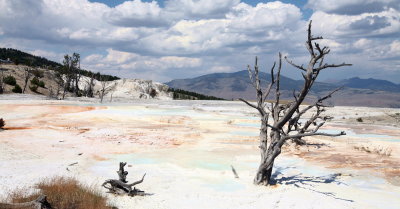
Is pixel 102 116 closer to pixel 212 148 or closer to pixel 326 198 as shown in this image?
pixel 212 148

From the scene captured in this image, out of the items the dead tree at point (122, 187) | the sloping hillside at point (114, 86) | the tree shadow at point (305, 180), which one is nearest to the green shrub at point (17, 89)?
the sloping hillside at point (114, 86)

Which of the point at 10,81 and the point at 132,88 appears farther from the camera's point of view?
the point at 132,88

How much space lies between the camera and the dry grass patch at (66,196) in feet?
32.2

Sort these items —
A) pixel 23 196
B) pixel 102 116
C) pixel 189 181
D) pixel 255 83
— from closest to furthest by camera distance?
pixel 23 196
pixel 189 181
pixel 255 83
pixel 102 116

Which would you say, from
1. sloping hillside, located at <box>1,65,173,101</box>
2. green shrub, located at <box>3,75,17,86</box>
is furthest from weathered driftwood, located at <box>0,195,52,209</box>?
sloping hillside, located at <box>1,65,173,101</box>

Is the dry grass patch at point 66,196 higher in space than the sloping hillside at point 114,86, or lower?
lower

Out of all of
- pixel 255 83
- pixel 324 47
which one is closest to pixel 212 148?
pixel 255 83

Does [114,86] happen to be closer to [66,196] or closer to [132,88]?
[132,88]

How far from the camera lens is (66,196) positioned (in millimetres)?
10312

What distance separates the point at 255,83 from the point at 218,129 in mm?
14885

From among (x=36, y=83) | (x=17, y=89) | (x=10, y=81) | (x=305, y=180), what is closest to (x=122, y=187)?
(x=305, y=180)

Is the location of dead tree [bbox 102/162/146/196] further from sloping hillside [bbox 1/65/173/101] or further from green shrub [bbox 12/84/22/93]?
sloping hillside [bbox 1/65/173/101]

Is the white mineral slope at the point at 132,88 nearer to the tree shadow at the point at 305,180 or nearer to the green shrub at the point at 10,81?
the green shrub at the point at 10,81

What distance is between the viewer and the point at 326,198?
1219 cm
